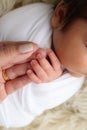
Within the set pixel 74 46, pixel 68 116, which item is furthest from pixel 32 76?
pixel 68 116

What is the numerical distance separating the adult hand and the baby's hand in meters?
0.03

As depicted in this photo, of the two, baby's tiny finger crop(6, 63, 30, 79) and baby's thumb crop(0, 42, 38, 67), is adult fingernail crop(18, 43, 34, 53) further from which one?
baby's tiny finger crop(6, 63, 30, 79)

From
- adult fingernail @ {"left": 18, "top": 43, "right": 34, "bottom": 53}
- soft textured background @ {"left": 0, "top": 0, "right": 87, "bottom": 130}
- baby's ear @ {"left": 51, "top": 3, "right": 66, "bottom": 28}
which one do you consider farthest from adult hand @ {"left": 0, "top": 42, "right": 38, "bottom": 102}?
soft textured background @ {"left": 0, "top": 0, "right": 87, "bottom": 130}

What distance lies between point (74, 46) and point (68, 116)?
1.35 ft

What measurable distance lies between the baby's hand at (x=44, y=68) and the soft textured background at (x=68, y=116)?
30cm

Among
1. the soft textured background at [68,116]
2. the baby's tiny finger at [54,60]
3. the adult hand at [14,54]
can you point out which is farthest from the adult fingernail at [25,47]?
the soft textured background at [68,116]

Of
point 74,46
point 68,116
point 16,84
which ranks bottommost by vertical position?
point 68,116

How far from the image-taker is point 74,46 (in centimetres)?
89

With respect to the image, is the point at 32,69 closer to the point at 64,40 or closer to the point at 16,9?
the point at 64,40

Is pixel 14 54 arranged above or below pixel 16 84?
above

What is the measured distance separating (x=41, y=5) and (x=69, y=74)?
0.22 meters

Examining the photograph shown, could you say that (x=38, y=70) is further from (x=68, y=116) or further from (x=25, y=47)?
(x=68, y=116)

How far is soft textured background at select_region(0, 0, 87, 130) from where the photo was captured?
3.97ft

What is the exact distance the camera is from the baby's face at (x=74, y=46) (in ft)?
2.90
